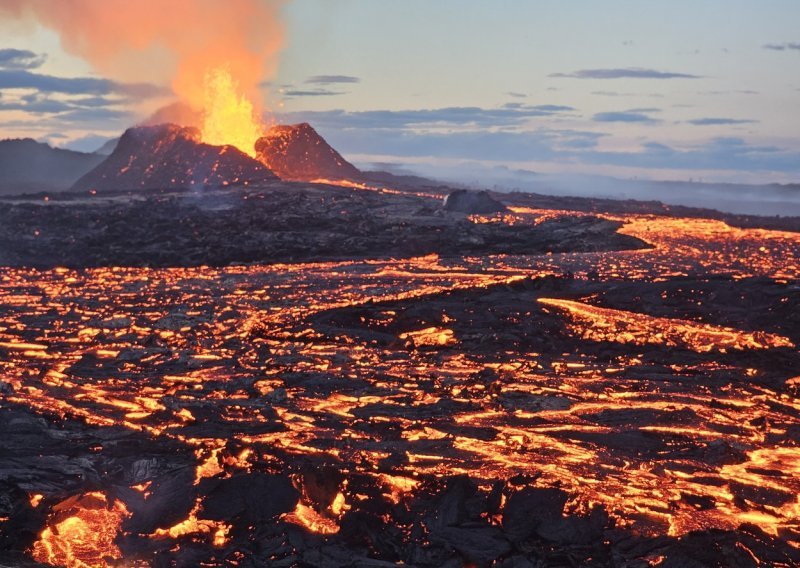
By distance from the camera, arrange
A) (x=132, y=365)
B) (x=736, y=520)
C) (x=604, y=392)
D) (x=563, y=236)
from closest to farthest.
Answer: (x=736, y=520) < (x=604, y=392) < (x=132, y=365) < (x=563, y=236)

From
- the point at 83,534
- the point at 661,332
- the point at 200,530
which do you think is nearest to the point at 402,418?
the point at 200,530

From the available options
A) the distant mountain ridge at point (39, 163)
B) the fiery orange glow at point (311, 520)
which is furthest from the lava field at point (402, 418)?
the distant mountain ridge at point (39, 163)

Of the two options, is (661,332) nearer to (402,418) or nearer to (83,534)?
(402,418)

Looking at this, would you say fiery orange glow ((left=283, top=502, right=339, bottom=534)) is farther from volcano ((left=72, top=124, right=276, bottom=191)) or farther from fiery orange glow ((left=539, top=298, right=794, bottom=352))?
volcano ((left=72, top=124, right=276, bottom=191))

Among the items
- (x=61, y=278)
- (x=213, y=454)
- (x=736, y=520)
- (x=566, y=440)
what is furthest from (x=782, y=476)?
(x=61, y=278)

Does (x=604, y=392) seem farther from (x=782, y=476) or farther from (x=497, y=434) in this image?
(x=782, y=476)

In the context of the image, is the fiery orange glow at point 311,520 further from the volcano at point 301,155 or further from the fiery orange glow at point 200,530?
the volcano at point 301,155
